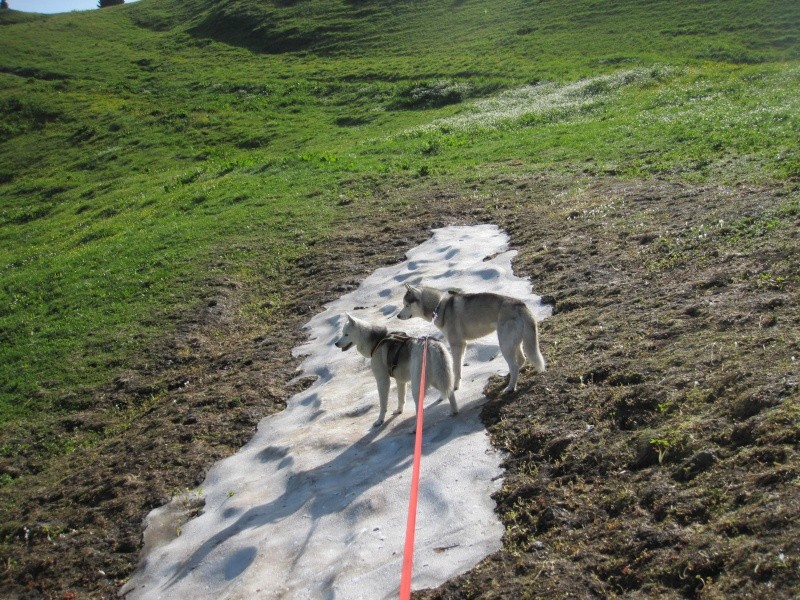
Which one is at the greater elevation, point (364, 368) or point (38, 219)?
point (38, 219)

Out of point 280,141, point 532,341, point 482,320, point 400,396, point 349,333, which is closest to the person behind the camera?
point 532,341

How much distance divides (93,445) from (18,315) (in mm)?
8159

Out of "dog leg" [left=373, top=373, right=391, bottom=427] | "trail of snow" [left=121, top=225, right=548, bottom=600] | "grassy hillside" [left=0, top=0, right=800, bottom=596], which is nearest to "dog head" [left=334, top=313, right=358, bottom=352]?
"dog leg" [left=373, top=373, right=391, bottom=427]

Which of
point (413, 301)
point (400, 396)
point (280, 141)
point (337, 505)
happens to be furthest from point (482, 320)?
point (280, 141)

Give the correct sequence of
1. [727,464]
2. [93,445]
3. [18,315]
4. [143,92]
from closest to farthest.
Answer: [727,464]
[93,445]
[18,315]
[143,92]

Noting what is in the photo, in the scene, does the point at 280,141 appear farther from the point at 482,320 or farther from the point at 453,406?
the point at 453,406

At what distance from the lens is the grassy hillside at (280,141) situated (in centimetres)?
1616

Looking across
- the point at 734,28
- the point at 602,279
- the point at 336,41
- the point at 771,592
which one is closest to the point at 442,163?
the point at 602,279

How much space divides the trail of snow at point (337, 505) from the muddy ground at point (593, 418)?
375 millimetres

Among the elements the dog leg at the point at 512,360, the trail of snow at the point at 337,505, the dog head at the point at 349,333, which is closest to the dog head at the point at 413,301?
the dog head at the point at 349,333

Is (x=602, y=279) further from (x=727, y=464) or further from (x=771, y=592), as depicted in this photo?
(x=771, y=592)

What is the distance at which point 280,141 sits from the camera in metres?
41.9

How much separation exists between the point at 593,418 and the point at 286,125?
40.6m

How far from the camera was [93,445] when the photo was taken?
12219 mm
